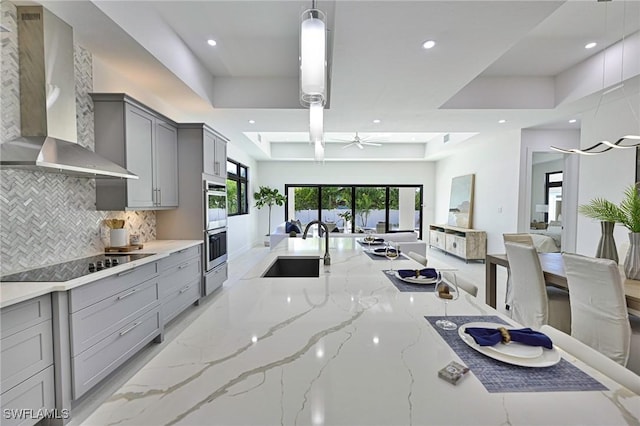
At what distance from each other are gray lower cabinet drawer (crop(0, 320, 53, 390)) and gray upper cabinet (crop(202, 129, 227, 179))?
2.56m

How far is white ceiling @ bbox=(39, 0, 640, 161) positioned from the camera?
2.28 meters

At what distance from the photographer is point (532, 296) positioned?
2.50 m

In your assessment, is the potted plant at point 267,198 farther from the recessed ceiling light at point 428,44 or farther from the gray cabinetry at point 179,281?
the recessed ceiling light at point 428,44

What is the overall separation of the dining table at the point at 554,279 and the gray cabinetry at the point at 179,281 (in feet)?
11.7

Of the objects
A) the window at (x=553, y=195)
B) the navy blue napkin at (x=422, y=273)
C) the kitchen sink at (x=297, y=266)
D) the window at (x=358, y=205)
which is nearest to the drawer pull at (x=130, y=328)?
the kitchen sink at (x=297, y=266)

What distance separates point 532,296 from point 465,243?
424 cm

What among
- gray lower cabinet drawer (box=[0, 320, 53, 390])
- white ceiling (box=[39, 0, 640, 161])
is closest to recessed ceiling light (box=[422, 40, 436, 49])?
white ceiling (box=[39, 0, 640, 161])

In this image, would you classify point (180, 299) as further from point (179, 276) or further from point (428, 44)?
point (428, 44)

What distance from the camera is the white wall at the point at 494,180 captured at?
5695 mm

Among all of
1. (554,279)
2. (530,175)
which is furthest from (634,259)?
(530,175)

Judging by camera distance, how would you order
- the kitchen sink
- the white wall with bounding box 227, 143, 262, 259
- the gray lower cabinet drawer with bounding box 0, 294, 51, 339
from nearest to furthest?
the gray lower cabinet drawer with bounding box 0, 294, 51, 339 < the kitchen sink < the white wall with bounding box 227, 143, 262, 259

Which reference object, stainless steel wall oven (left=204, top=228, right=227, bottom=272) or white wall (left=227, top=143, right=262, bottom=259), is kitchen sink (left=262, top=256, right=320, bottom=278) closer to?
stainless steel wall oven (left=204, top=228, right=227, bottom=272)

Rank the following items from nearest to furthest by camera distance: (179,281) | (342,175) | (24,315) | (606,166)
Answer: (24,315), (179,281), (606,166), (342,175)

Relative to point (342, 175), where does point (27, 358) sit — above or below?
below
